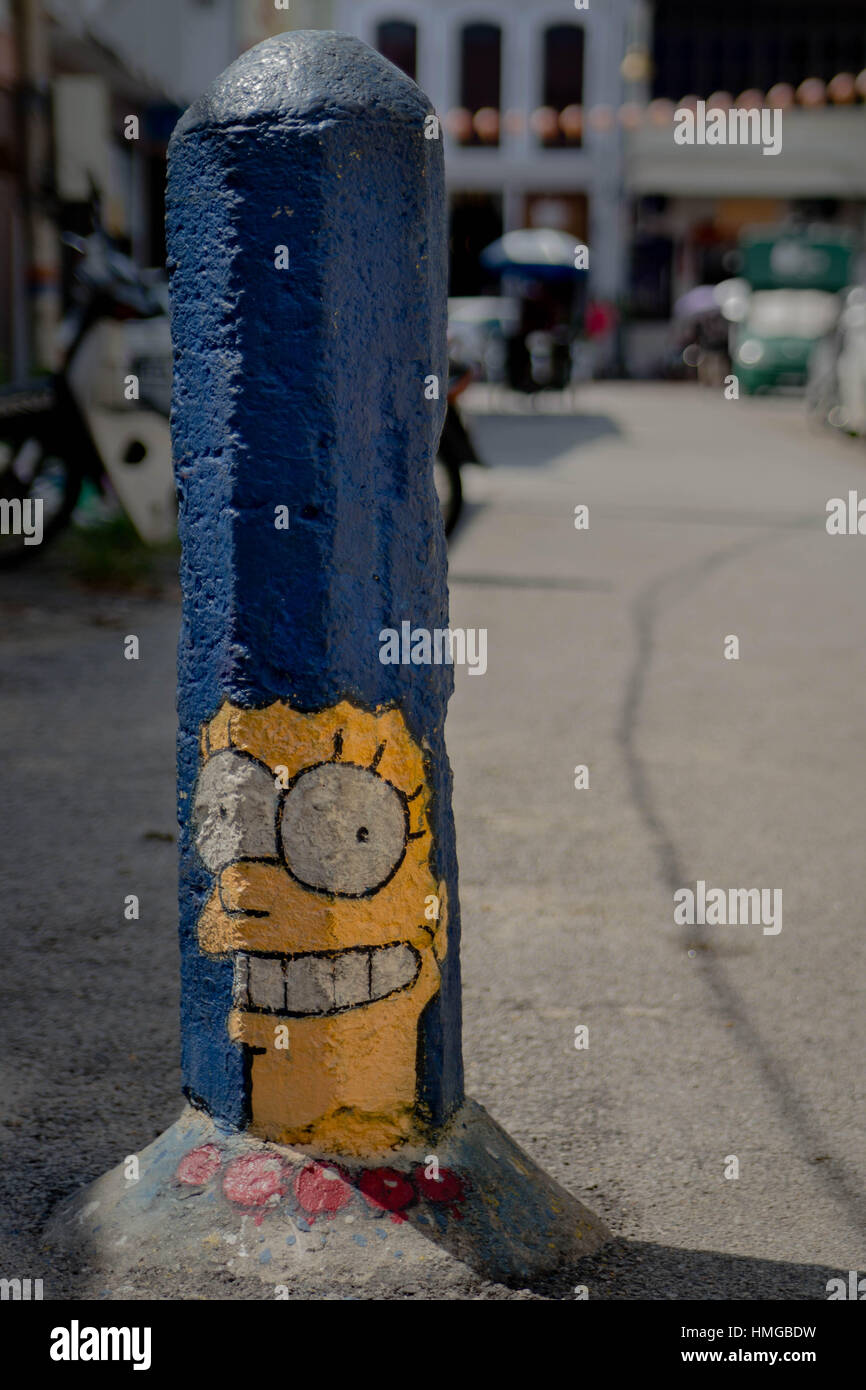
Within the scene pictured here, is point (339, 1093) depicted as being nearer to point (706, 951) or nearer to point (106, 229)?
point (706, 951)

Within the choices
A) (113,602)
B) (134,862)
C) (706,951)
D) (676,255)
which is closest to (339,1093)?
(706,951)

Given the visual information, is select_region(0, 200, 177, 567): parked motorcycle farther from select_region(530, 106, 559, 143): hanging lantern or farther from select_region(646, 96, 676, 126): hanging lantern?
select_region(530, 106, 559, 143): hanging lantern

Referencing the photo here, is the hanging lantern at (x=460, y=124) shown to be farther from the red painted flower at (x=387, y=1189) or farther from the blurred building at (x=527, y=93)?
the red painted flower at (x=387, y=1189)

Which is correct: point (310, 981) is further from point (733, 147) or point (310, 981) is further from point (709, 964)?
point (733, 147)

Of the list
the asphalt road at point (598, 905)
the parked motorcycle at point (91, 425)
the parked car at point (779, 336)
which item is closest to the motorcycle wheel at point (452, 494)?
the asphalt road at point (598, 905)

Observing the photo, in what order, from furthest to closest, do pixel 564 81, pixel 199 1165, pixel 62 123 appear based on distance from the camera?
pixel 564 81, pixel 62 123, pixel 199 1165

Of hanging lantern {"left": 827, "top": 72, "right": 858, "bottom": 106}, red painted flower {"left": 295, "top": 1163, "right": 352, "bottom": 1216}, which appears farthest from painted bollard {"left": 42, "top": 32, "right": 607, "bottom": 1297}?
hanging lantern {"left": 827, "top": 72, "right": 858, "bottom": 106}

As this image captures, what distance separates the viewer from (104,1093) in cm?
306

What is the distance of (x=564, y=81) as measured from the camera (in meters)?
38.9

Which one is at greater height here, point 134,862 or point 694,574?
point 694,574

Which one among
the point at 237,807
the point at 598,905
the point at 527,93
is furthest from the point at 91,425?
the point at 527,93

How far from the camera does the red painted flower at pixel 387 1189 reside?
7.99 ft

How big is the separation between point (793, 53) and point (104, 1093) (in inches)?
1562

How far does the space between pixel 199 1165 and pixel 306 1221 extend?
0.62ft
